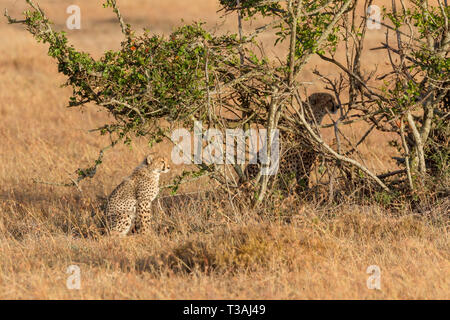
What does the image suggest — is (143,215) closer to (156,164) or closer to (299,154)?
(156,164)

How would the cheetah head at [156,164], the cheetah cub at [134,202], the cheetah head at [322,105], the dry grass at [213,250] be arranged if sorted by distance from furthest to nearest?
the cheetah head at [322,105] → the cheetah head at [156,164] → the cheetah cub at [134,202] → the dry grass at [213,250]

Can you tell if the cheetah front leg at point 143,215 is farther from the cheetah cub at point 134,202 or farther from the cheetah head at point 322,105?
the cheetah head at point 322,105

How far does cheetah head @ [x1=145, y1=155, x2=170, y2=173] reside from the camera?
22.9 feet

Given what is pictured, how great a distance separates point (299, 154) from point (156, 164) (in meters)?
1.49

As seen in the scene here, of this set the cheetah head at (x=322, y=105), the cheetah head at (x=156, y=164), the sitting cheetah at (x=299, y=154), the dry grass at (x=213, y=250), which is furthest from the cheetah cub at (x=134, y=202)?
the cheetah head at (x=322, y=105)

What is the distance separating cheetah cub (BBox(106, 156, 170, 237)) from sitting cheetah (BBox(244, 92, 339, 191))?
3.36ft

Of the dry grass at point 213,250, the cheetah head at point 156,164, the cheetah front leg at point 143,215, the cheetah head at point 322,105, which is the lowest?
the dry grass at point 213,250

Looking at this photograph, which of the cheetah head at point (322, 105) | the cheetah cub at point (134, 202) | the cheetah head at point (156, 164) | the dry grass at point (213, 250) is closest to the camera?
the dry grass at point (213, 250)

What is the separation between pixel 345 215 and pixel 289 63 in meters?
1.46

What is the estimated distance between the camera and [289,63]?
598 cm

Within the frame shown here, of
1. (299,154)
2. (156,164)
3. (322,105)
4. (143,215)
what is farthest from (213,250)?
(322,105)

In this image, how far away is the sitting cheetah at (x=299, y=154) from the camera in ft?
22.0

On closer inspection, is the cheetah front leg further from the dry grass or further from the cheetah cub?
the dry grass

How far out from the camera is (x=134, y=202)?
22.2 ft
